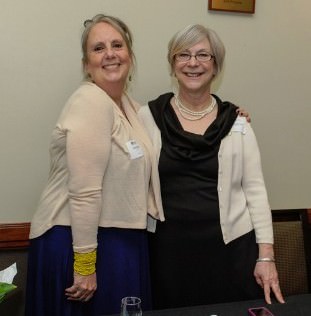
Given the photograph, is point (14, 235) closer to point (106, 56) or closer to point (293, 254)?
point (106, 56)

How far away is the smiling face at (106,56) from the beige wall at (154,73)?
416 mm

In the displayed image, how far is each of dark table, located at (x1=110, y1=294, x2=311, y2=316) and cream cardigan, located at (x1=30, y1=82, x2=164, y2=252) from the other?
1.27 ft

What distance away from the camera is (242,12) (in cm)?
222

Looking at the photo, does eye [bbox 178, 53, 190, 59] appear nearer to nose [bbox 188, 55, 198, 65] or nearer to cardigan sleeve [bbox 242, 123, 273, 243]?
nose [bbox 188, 55, 198, 65]

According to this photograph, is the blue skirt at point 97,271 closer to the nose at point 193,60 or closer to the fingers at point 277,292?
the fingers at point 277,292

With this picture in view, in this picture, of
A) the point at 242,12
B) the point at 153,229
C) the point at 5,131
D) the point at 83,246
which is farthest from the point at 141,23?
the point at 83,246

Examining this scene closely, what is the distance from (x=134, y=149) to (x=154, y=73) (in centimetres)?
71

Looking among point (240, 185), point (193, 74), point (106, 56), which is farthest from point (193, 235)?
point (106, 56)

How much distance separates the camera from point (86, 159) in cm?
145

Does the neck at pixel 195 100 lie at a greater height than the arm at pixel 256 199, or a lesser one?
greater

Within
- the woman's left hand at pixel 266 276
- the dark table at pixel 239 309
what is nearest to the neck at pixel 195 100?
the woman's left hand at pixel 266 276

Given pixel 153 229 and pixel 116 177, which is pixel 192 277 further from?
pixel 116 177

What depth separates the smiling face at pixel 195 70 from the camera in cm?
175

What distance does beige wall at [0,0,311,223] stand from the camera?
6.41 feet
